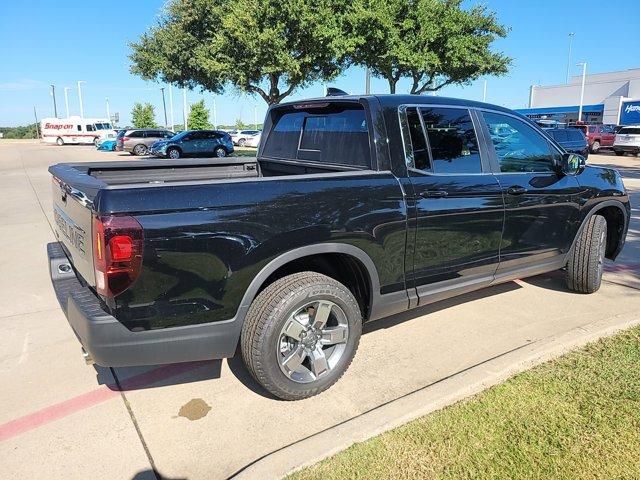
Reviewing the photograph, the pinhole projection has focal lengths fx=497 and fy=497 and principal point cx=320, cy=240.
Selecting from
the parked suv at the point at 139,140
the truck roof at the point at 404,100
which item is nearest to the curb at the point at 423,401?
the truck roof at the point at 404,100

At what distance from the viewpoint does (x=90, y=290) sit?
9.45 feet

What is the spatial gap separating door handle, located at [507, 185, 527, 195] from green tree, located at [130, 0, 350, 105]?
537 inches

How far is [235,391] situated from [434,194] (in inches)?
73.9

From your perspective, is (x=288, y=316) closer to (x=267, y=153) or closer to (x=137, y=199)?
(x=137, y=199)

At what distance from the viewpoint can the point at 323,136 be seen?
388 cm

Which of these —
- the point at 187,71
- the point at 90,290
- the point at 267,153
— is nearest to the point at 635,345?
the point at 267,153

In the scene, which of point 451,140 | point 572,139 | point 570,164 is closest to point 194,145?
point 572,139

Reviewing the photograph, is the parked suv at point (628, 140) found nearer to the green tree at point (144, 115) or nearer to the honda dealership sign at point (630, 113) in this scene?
the honda dealership sign at point (630, 113)

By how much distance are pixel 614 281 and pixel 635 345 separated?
1.94 metres

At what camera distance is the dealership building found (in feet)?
169

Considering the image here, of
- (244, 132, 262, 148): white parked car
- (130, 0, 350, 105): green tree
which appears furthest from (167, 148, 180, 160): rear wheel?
(244, 132, 262, 148): white parked car

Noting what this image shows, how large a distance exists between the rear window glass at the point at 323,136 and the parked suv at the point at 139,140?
27.5 meters

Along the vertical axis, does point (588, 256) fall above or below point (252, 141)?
below

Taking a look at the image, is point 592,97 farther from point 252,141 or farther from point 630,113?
point 252,141
